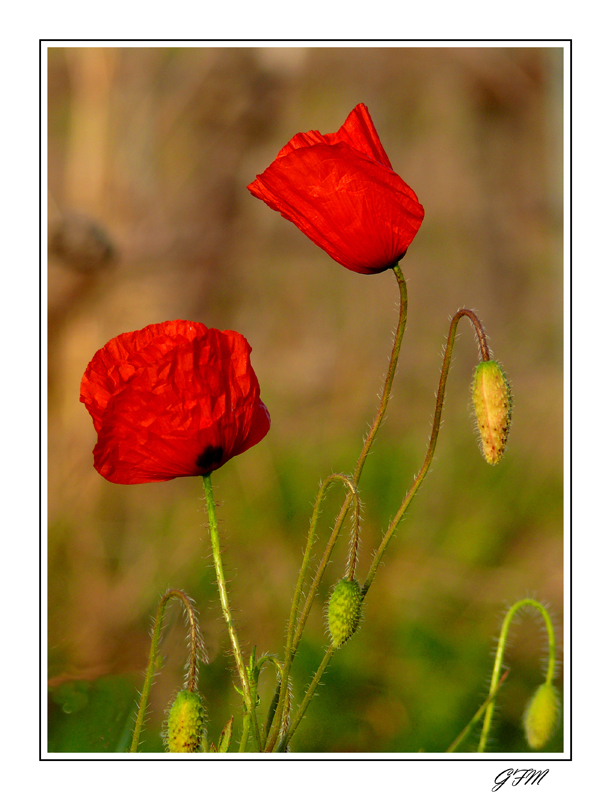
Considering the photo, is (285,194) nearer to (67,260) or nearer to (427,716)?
(67,260)

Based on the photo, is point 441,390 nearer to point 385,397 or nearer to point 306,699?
point 385,397

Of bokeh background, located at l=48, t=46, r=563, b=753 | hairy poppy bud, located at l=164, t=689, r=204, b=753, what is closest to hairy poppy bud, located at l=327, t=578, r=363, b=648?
hairy poppy bud, located at l=164, t=689, r=204, b=753

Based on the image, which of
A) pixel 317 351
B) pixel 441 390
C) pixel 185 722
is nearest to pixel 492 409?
pixel 441 390

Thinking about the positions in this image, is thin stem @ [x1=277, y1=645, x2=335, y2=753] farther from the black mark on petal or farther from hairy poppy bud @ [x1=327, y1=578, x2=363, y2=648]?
the black mark on petal

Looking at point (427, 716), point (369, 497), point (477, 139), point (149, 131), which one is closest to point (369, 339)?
point (369, 497)
